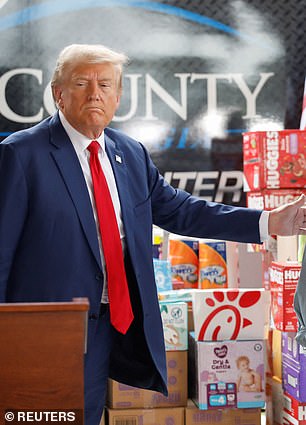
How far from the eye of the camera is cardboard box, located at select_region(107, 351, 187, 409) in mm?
4012

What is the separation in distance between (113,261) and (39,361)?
101 cm

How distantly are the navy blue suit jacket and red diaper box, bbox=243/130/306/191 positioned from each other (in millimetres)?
1495

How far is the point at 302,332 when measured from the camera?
9.60 feet

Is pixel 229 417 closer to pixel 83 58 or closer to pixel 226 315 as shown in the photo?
pixel 226 315

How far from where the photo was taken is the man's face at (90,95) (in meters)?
2.69

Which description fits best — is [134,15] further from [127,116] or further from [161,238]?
[161,238]

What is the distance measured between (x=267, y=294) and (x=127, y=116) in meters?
1.82

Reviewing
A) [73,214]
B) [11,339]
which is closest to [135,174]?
[73,214]

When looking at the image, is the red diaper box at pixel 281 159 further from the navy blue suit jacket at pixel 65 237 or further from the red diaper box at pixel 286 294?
the navy blue suit jacket at pixel 65 237

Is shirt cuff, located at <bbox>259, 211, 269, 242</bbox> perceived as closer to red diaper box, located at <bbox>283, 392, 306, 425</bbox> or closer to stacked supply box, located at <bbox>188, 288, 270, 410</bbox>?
stacked supply box, located at <bbox>188, 288, 270, 410</bbox>

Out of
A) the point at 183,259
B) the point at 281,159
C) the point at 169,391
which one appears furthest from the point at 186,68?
the point at 169,391

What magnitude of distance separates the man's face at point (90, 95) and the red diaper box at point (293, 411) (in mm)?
1835

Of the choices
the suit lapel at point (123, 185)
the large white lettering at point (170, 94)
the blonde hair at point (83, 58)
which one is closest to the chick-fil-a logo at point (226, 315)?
the suit lapel at point (123, 185)

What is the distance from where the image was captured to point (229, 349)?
13.0 ft
